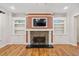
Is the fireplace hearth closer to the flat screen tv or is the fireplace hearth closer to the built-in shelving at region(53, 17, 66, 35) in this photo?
the flat screen tv

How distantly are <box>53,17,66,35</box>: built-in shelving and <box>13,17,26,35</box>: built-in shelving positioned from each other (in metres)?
1.14

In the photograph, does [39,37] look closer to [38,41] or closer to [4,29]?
[38,41]

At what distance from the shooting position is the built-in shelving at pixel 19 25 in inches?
192

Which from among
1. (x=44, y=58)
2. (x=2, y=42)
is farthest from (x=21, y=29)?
(x=44, y=58)

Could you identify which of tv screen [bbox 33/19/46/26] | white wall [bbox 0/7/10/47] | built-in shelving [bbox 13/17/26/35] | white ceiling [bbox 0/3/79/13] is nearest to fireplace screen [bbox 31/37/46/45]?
tv screen [bbox 33/19/46/26]

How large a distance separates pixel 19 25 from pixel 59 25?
4.68ft

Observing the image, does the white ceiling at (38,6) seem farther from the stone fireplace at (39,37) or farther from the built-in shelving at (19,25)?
the stone fireplace at (39,37)

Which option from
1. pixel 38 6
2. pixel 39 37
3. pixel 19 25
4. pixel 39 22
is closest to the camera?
pixel 38 6

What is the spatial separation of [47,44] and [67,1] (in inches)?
140

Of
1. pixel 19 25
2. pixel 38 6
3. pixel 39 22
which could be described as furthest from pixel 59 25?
pixel 38 6

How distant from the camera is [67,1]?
219 cm

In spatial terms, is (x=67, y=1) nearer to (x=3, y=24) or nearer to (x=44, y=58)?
(x=44, y=58)

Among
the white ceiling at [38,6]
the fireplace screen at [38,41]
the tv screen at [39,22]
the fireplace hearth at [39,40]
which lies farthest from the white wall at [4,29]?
the tv screen at [39,22]

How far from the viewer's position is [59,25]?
5102mm
